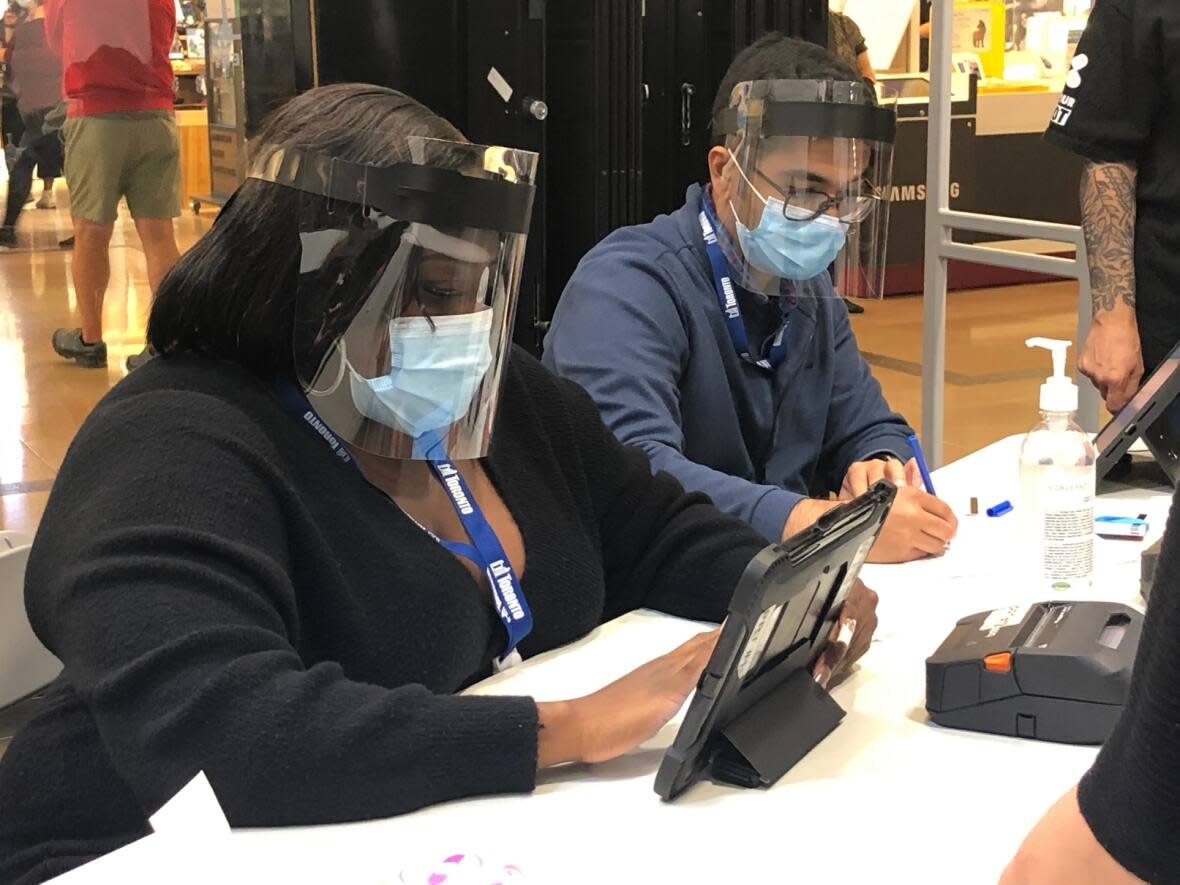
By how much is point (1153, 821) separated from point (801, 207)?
153 cm

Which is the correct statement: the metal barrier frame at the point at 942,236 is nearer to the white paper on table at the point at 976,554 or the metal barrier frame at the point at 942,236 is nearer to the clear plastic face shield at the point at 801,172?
the clear plastic face shield at the point at 801,172

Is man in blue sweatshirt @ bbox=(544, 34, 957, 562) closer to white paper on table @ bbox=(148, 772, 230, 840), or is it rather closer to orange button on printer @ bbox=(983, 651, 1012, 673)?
orange button on printer @ bbox=(983, 651, 1012, 673)

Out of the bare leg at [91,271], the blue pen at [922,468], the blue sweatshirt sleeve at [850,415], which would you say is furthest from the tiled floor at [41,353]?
the blue pen at [922,468]

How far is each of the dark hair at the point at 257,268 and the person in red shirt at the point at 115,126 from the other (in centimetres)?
226

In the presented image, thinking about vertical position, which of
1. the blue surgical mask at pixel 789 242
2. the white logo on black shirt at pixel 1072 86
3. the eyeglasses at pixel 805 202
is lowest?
the blue surgical mask at pixel 789 242

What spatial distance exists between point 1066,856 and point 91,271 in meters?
3.49

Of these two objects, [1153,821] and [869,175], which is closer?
[1153,821]

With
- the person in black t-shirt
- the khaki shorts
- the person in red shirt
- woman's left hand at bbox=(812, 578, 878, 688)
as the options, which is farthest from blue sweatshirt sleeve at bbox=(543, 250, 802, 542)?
the khaki shorts

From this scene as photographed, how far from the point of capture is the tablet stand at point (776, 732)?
1.17 metres

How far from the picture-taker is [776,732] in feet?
3.98

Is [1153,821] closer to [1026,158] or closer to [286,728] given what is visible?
[286,728]

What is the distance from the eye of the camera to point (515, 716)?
116cm

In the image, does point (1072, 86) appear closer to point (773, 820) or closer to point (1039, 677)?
point (1039, 677)

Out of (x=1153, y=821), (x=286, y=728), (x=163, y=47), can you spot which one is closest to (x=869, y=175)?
(x=286, y=728)
